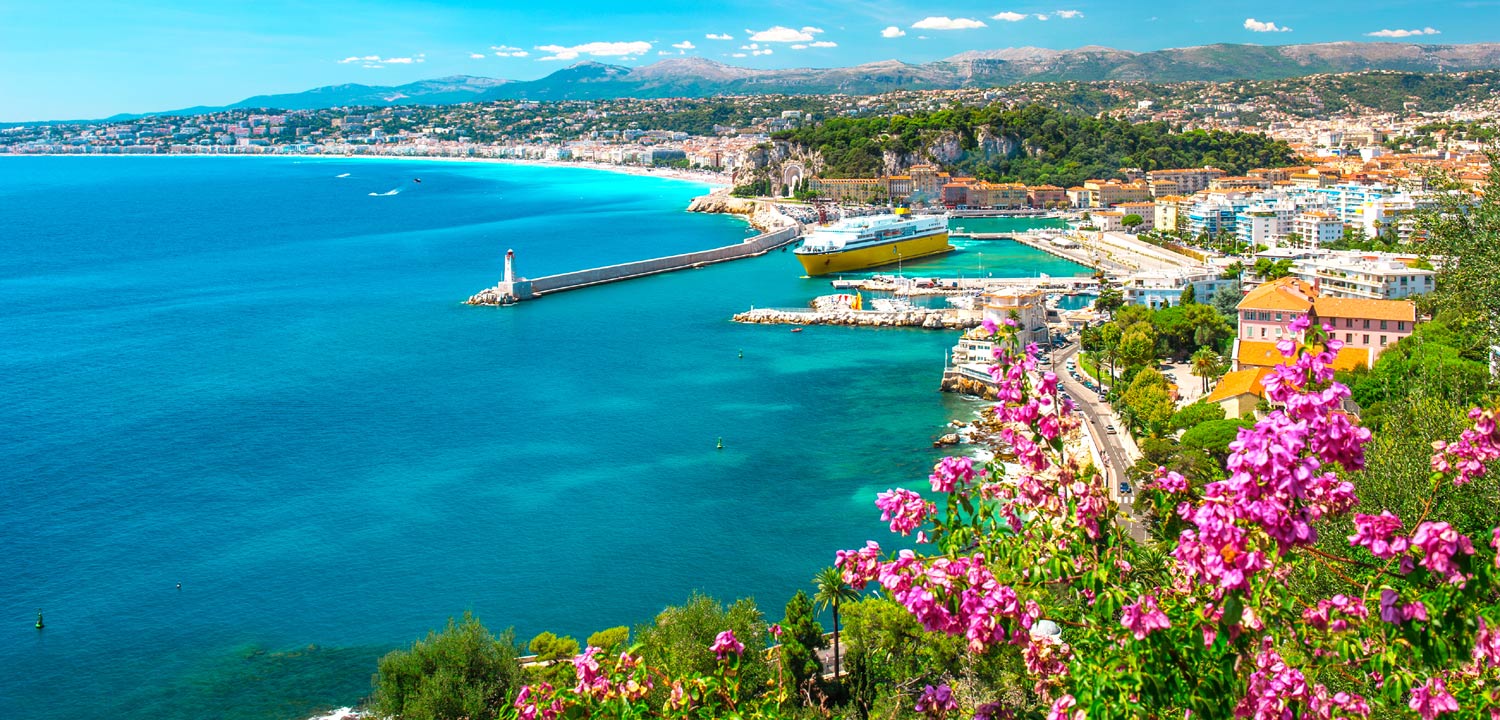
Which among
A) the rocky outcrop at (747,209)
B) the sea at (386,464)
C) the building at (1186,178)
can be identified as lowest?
the sea at (386,464)

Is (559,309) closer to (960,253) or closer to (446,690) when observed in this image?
(960,253)

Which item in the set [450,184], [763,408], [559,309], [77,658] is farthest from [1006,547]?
[450,184]

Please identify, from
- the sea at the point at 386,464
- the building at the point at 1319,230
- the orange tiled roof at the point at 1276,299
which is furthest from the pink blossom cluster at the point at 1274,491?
the building at the point at 1319,230

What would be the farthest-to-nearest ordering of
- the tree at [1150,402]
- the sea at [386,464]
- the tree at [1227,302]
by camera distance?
the tree at [1227,302] → the tree at [1150,402] → the sea at [386,464]

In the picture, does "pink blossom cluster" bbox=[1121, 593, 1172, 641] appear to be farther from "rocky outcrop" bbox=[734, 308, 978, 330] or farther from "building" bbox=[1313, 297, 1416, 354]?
"rocky outcrop" bbox=[734, 308, 978, 330]

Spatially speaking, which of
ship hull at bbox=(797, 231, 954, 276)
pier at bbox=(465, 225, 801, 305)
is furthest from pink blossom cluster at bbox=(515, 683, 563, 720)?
ship hull at bbox=(797, 231, 954, 276)

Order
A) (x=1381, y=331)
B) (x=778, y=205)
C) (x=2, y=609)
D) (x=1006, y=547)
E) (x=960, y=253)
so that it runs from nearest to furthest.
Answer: (x=1006, y=547), (x=2, y=609), (x=1381, y=331), (x=960, y=253), (x=778, y=205)

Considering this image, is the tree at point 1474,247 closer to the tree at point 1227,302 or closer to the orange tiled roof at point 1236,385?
the orange tiled roof at point 1236,385

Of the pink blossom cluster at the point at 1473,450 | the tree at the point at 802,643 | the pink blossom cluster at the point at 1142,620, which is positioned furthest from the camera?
the tree at the point at 802,643
